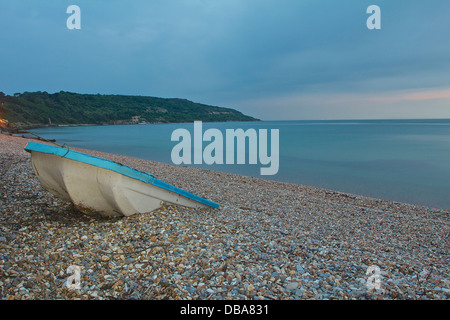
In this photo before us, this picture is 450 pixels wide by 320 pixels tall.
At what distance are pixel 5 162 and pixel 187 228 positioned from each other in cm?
1066

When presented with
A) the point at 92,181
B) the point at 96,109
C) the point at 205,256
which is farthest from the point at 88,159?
the point at 96,109

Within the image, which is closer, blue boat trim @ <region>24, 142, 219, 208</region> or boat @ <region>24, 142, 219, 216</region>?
blue boat trim @ <region>24, 142, 219, 208</region>

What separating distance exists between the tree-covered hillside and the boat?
249 ft

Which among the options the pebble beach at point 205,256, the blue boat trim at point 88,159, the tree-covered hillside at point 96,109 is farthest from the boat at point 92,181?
the tree-covered hillside at point 96,109

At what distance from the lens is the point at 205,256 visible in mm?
4695

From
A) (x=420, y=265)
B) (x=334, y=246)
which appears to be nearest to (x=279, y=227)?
(x=334, y=246)

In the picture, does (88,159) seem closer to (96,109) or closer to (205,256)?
(205,256)

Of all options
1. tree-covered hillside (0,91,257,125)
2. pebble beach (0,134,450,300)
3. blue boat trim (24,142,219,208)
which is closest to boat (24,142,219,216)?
blue boat trim (24,142,219,208)

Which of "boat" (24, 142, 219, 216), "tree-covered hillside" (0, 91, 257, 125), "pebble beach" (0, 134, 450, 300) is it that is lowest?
"pebble beach" (0, 134, 450, 300)

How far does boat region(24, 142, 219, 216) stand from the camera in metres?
5.47

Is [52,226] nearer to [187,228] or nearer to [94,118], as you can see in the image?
[187,228]

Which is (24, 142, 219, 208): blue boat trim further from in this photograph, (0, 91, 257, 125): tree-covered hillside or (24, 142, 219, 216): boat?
(0, 91, 257, 125): tree-covered hillside

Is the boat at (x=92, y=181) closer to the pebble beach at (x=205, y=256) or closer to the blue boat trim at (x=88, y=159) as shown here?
the blue boat trim at (x=88, y=159)
